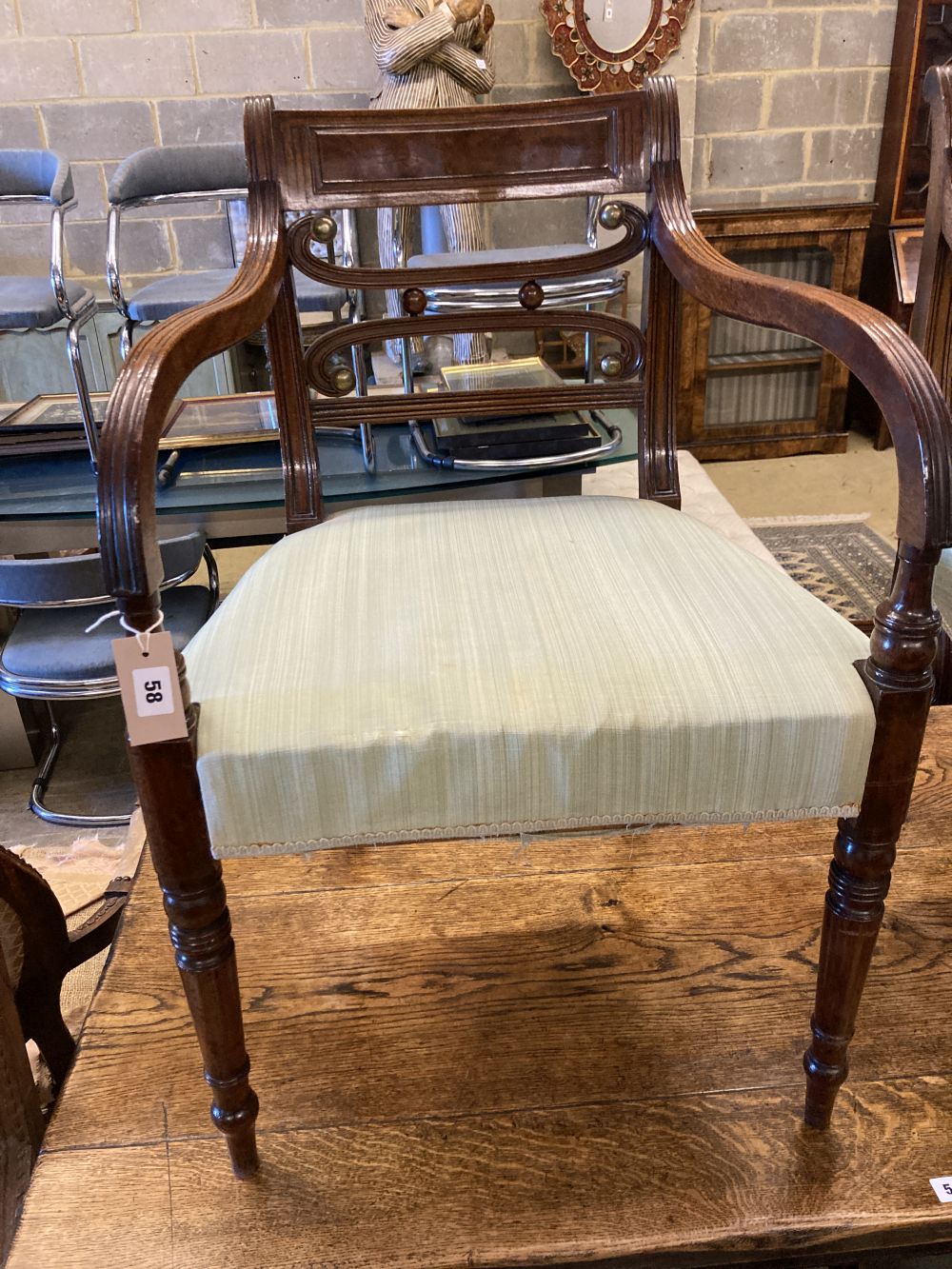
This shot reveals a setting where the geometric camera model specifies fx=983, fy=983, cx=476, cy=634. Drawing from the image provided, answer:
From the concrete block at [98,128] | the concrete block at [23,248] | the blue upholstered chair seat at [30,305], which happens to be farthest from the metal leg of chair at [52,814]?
the concrete block at [98,128]

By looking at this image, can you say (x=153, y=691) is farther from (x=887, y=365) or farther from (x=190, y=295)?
(x=190, y=295)

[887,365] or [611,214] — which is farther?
[611,214]

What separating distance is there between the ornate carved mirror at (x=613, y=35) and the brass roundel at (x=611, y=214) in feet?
7.99

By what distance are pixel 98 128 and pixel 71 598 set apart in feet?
7.10

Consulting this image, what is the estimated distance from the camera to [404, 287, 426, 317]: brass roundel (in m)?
1.00

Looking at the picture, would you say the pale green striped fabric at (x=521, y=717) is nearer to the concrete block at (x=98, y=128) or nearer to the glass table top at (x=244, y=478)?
the glass table top at (x=244, y=478)

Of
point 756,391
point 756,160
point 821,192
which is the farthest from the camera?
point 756,391

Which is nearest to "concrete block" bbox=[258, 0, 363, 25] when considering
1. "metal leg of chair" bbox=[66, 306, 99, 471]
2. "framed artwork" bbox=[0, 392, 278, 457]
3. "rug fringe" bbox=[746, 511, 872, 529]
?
"framed artwork" bbox=[0, 392, 278, 457]

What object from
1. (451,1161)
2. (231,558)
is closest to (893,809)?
(451,1161)

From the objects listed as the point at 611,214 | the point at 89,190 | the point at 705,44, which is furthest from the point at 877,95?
the point at 611,214

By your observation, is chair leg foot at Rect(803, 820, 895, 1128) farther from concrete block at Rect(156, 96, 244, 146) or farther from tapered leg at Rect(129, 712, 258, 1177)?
concrete block at Rect(156, 96, 244, 146)

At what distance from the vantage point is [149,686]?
1.89 feet

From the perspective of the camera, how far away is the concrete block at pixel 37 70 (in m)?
2.98

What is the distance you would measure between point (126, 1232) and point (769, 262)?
3.41m
